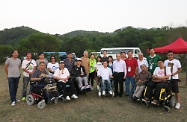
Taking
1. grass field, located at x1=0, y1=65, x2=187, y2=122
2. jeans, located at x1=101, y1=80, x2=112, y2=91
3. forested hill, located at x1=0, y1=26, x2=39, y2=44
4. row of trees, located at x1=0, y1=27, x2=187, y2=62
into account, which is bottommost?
grass field, located at x1=0, y1=65, x2=187, y2=122

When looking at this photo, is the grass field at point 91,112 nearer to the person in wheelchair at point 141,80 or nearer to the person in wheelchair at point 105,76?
the person in wheelchair at point 141,80

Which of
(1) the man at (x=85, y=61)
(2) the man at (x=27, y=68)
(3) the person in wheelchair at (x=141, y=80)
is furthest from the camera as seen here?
(1) the man at (x=85, y=61)

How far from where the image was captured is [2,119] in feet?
16.2

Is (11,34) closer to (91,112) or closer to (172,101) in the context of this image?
(91,112)

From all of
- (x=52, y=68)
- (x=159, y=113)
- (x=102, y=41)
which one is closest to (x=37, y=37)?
(x=102, y=41)

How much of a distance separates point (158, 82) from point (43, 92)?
331 centimetres

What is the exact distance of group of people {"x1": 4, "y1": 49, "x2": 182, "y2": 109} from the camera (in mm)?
5742

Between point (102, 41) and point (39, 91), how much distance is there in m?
51.8

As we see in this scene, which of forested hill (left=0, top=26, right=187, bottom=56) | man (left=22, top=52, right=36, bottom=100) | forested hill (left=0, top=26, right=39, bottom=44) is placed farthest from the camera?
forested hill (left=0, top=26, right=39, bottom=44)

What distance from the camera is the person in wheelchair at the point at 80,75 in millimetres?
6605

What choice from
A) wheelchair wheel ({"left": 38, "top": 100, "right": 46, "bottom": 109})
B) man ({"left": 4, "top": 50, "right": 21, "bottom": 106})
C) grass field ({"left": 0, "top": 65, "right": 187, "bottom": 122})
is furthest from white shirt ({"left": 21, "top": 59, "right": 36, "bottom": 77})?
wheelchair wheel ({"left": 38, "top": 100, "right": 46, "bottom": 109})

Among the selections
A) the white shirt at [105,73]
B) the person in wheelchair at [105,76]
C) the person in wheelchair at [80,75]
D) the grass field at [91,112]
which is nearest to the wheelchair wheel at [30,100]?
the grass field at [91,112]

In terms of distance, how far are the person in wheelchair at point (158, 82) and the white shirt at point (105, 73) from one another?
154 cm

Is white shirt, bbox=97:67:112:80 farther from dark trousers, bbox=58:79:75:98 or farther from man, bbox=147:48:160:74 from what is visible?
man, bbox=147:48:160:74
